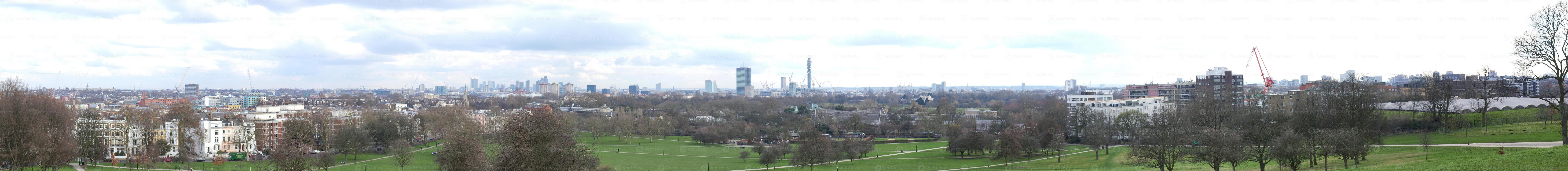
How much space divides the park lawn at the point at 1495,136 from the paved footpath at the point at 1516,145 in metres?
0.36

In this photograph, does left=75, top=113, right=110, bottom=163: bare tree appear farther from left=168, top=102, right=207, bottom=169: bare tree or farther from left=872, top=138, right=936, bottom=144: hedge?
left=872, top=138, right=936, bottom=144: hedge

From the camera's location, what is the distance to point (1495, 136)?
115ft

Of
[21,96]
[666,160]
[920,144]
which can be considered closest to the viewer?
[21,96]

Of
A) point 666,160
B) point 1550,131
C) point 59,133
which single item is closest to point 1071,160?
point 1550,131

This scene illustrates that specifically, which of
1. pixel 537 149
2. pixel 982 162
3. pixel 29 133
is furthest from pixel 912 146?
pixel 29 133

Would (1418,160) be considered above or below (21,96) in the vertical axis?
below

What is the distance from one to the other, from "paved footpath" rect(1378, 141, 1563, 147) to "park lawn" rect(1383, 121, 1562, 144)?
1.18ft

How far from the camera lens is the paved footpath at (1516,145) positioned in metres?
27.7

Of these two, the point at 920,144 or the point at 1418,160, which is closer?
the point at 1418,160

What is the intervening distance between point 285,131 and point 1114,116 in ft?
196

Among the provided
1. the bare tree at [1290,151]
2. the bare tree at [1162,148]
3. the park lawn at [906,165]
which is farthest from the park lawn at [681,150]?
the bare tree at [1290,151]

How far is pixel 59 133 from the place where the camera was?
3219cm

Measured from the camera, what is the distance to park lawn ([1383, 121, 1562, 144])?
1267 inches

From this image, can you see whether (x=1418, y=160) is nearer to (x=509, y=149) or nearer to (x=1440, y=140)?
(x=1440, y=140)
